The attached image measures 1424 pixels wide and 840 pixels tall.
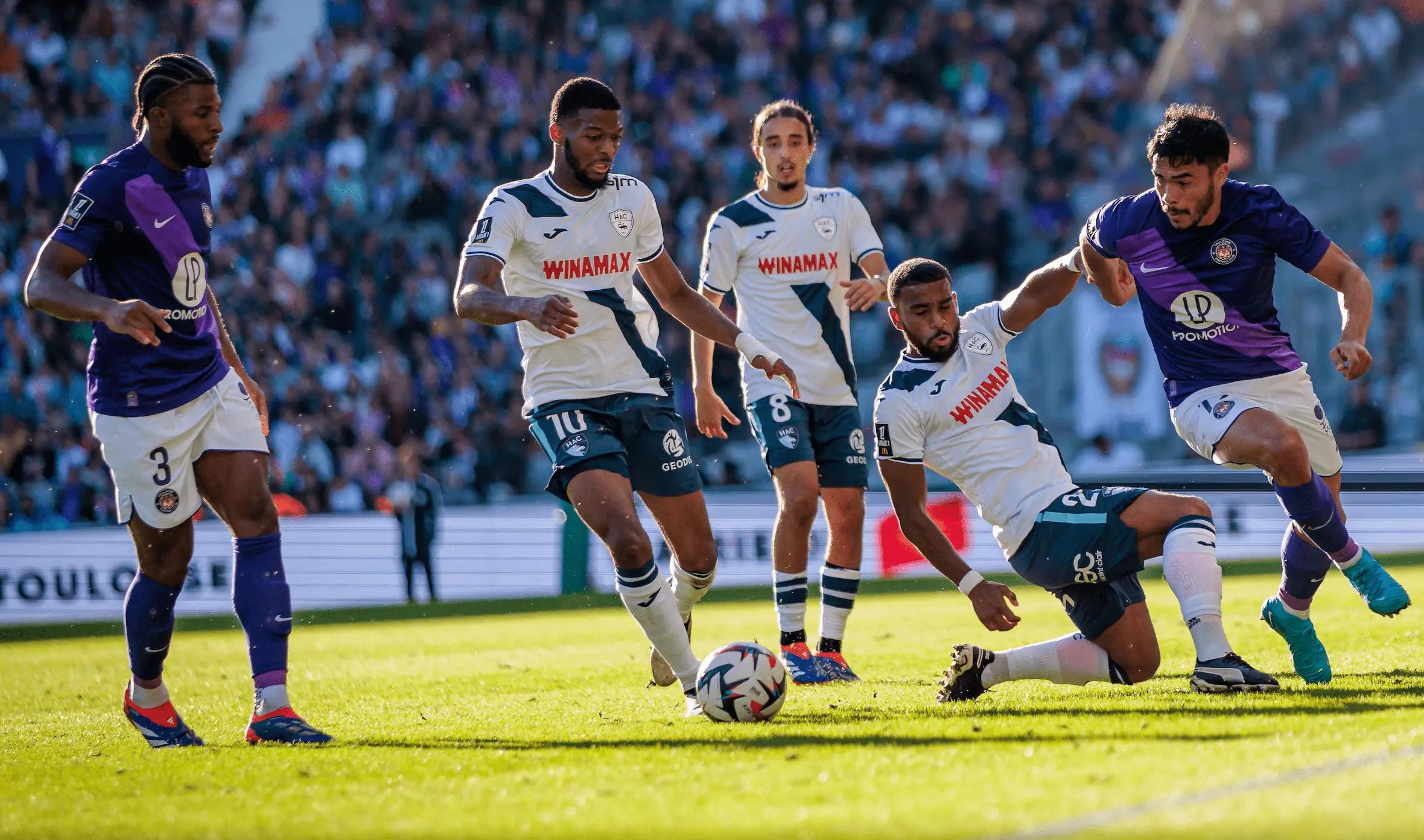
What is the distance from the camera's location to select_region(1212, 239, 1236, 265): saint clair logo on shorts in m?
6.11

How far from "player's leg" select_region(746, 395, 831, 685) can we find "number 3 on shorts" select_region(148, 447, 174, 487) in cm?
289

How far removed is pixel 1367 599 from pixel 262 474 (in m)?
4.36

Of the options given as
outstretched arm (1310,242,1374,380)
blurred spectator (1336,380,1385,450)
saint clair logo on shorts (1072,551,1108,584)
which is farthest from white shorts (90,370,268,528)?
blurred spectator (1336,380,1385,450)

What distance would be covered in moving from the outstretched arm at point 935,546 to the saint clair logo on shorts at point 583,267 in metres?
1.43

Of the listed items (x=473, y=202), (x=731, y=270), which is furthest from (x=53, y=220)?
(x=731, y=270)

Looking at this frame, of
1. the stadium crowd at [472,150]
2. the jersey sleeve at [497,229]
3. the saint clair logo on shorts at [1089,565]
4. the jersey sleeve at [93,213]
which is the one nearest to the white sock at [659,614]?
the jersey sleeve at [497,229]

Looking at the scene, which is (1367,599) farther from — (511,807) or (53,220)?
(53,220)

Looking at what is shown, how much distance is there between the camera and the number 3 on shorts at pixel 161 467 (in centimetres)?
589

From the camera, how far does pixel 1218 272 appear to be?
242 inches

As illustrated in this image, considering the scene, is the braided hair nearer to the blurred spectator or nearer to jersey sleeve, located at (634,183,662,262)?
jersey sleeve, located at (634,183,662,262)

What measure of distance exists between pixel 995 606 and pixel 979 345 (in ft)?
4.15

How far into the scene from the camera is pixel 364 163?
878 inches

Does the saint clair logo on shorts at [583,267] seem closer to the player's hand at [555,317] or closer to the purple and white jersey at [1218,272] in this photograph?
the player's hand at [555,317]

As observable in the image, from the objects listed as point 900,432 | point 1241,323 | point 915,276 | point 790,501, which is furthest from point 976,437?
point 790,501
